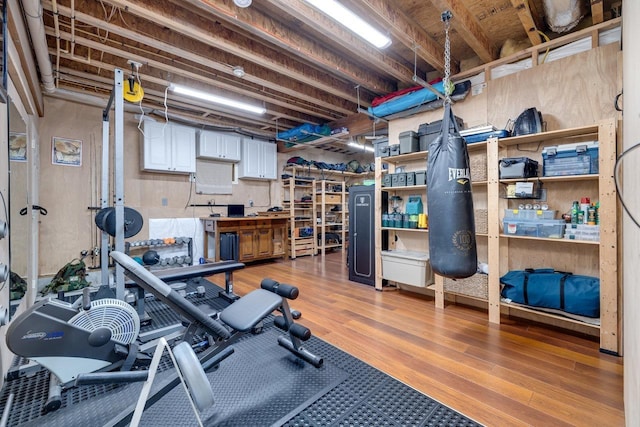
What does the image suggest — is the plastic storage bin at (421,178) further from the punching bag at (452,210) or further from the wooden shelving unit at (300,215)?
the wooden shelving unit at (300,215)

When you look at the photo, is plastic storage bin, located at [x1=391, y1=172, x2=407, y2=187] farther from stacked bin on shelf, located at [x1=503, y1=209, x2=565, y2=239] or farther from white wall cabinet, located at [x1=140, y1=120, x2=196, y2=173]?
white wall cabinet, located at [x1=140, y1=120, x2=196, y2=173]

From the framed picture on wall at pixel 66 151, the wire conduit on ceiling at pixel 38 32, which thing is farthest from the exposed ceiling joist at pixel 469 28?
the framed picture on wall at pixel 66 151

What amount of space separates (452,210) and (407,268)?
1.67 metres

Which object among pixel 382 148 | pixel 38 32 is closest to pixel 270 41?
pixel 382 148

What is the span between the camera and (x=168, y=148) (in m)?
5.27

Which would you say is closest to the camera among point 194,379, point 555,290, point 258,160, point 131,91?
point 194,379

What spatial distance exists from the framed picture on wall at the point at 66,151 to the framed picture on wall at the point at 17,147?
5.69 feet

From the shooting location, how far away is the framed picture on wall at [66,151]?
4375 mm

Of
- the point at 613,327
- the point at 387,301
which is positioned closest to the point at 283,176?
the point at 387,301

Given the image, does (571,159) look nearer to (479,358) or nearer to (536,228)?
(536,228)

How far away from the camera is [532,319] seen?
2975 mm

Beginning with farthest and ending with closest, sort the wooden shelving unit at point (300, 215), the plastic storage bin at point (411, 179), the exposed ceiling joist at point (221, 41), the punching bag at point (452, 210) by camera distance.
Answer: the wooden shelving unit at point (300, 215), the plastic storage bin at point (411, 179), the exposed ceiling joist at point (221, 41), the punching bag at point (452, 210)

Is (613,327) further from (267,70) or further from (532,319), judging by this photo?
(267,70)

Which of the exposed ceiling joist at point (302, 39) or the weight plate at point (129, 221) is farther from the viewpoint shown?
the weight plate at point (129, 221)
